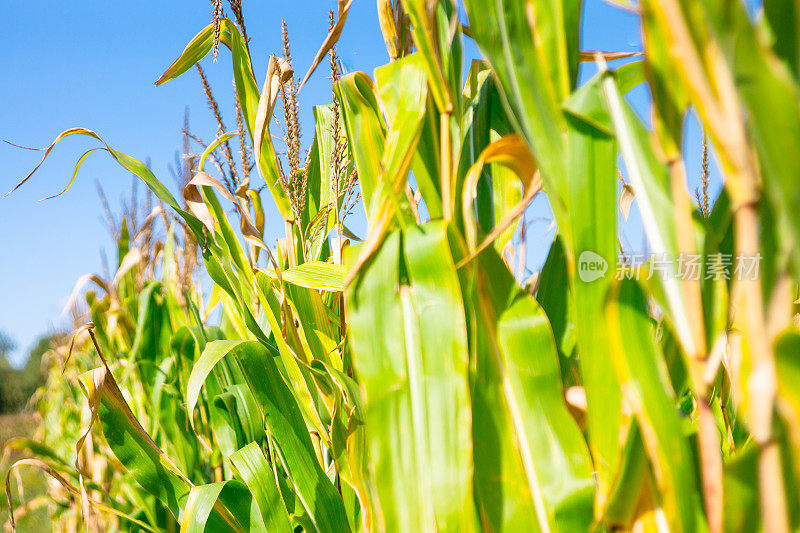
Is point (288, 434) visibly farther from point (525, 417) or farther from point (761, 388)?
point (761, 388)

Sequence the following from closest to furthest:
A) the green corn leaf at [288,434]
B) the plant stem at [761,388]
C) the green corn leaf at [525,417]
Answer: the plant stem at [761,388]
the green corn leaf at [525,417]
the green corn leaf at [288,434]

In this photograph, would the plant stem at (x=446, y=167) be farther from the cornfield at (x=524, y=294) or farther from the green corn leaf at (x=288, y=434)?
the green corn leaf at (x=288, y=434)

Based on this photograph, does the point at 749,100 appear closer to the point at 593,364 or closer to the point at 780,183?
the point at 780,183

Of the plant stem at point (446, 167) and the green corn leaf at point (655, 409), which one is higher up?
the plant stem at point (446, 167)

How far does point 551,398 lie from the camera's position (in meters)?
0.40

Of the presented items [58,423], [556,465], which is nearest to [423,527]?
[556,465]

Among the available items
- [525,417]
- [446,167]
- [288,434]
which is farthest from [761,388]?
[288,434]

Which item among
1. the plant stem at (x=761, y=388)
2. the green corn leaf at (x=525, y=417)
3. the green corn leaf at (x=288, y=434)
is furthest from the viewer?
the green corn leaf at (x=288, y=434)

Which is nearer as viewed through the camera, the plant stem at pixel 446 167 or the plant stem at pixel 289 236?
the plant stem at pixel 446 167

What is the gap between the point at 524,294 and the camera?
42cm

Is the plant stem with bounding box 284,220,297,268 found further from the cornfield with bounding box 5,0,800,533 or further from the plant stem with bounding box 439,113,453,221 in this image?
the plant stem with bounding box 439,113,453,221

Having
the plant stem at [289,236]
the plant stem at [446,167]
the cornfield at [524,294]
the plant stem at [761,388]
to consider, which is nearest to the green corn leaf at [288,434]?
the cornfield at [524,294]

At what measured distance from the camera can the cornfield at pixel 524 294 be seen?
280mm

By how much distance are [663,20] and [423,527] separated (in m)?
0.37
